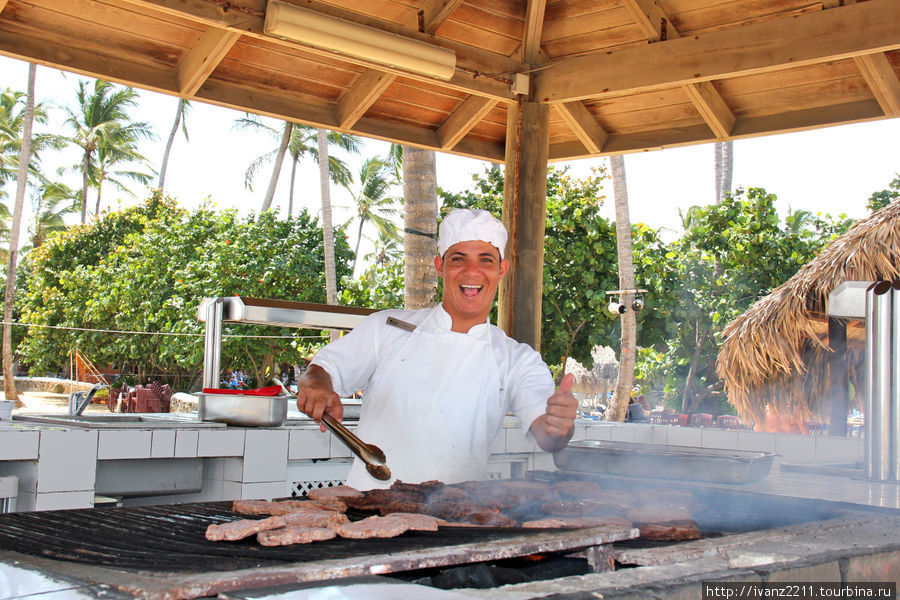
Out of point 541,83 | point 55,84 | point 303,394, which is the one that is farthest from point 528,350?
point 55,84

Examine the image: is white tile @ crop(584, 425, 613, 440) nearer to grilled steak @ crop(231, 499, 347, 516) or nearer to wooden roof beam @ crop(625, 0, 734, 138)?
wooden roof beam @ crop(625, 0, 734, 138)

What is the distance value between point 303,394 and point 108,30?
2.65 meters

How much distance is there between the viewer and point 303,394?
92.5 inches

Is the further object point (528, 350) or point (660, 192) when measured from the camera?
point (660, 192)

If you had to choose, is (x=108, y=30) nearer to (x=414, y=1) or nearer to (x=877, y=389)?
(x=414, y=1)

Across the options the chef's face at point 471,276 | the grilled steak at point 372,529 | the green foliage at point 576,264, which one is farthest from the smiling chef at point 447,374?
the green foliage at point 576,264

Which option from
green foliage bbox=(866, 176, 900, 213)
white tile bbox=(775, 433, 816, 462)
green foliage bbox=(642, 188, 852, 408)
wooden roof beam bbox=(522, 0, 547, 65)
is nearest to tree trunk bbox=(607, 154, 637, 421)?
green foliage bbox=(642, 188, 852, 408)

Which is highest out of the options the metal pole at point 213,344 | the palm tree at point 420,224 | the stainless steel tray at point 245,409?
the palm tree at point 420,224

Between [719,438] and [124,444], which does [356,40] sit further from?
[719,438]

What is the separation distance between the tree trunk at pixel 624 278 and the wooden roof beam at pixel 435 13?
28.7ft

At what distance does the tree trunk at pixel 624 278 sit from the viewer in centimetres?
1275

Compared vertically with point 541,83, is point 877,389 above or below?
below

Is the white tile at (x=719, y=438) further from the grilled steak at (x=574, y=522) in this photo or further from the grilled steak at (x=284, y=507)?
the grilled steak at (x=284, y=507)

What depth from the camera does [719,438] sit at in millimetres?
5039
